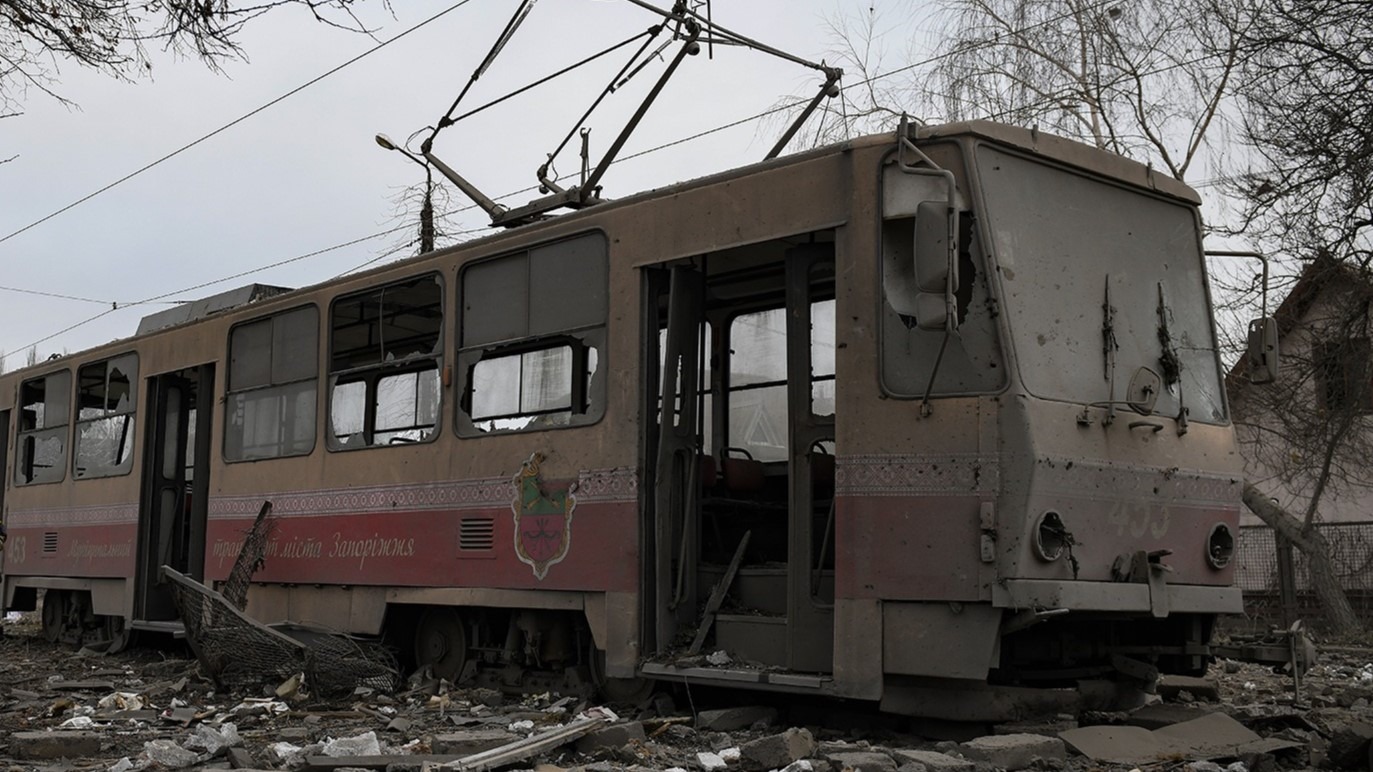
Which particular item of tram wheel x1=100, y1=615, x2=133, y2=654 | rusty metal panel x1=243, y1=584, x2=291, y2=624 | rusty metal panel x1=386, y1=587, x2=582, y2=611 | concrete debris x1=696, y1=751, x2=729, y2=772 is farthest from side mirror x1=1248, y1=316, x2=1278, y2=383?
tram wheel x1=100, y1=615, x2=133, y2=654

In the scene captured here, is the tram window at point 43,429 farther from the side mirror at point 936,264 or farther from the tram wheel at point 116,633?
the side mirror at point 936,264

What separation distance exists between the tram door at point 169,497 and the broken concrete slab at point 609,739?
7.06m

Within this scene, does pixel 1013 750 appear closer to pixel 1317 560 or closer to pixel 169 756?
pixel 169 756

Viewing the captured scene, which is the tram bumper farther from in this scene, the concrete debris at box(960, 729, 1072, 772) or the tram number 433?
the tram number 433

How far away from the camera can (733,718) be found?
7.66 meters

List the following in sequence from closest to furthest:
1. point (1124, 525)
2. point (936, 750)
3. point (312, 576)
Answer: point (936, 750), point (1124, 525), point (312, 576)

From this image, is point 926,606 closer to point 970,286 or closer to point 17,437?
point 970,286

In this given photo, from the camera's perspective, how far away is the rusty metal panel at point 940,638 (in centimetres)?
671

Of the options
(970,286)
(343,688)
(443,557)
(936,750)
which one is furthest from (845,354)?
(343,688)

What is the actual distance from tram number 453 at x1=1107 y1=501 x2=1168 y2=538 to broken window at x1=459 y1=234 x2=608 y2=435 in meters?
3.03

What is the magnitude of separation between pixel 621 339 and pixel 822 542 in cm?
170

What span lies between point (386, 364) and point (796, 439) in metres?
3.75

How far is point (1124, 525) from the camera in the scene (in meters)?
7.24

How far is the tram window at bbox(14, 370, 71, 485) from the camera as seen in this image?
1507 cm
